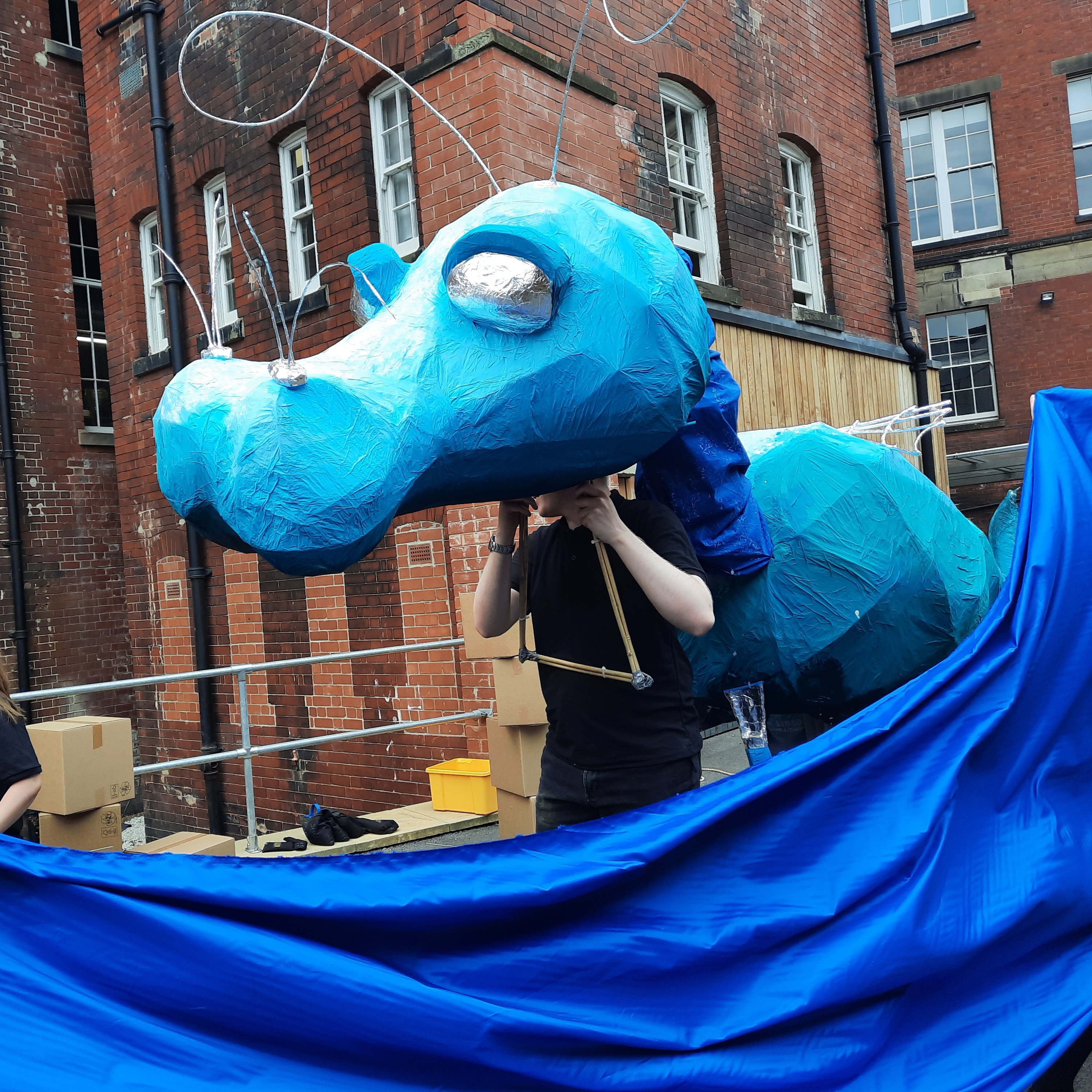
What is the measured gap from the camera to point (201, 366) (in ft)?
5.87

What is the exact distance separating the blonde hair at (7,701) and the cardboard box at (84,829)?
4.07 feet

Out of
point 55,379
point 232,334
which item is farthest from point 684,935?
point 55,379

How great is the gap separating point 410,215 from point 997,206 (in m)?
13.7

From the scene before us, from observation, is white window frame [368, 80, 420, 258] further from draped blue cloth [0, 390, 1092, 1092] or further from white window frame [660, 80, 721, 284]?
draped blue cloth [0, 390, 1092, 1092]

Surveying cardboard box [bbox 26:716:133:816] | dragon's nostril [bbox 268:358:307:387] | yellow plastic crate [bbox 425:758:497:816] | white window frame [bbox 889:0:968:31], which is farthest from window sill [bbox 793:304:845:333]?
white window frame [bbox 889:0:968:31]

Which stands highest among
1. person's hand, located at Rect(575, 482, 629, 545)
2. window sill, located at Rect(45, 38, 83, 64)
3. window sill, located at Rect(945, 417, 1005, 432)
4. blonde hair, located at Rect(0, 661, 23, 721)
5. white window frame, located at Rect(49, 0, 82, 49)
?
white window frame, located at Rect(49, 0, 82, 49)

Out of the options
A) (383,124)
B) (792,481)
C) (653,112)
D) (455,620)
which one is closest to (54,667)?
(455,620)

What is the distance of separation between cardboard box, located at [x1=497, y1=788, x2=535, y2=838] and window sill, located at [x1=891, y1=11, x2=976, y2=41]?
16260 millimetres

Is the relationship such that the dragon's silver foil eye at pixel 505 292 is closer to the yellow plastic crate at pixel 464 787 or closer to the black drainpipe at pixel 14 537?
the yellow plastic crate at pixel 464 787

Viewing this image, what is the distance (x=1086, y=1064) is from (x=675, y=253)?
2632 mm

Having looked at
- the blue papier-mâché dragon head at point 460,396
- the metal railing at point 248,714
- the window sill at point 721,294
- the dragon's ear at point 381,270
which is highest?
the window sill at point 721,294

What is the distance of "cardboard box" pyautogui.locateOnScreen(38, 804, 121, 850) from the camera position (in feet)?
14.0

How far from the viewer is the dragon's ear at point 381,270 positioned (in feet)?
6.76

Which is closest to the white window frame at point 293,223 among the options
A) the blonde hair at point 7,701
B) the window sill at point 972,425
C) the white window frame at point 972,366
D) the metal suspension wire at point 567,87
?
the blonde hair at point 7,701
